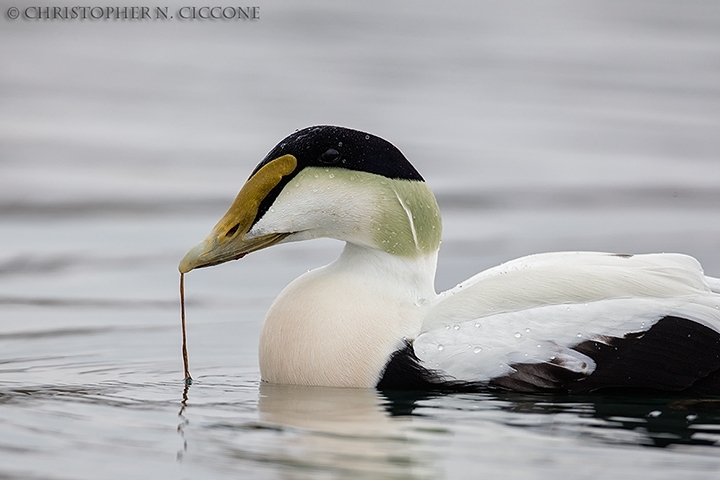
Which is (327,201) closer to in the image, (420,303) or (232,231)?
(232,231)

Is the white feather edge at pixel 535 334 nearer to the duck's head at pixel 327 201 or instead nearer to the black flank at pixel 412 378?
the black flank at pixel 412 378

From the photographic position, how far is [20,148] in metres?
11.7

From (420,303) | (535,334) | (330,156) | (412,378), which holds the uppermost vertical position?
(330,156)

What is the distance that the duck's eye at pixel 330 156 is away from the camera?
231 inches

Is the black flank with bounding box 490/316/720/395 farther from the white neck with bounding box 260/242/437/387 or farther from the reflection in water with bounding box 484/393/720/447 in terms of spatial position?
the white neck with bounding box 260/242/437/387

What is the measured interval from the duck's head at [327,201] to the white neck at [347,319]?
11 centimetres

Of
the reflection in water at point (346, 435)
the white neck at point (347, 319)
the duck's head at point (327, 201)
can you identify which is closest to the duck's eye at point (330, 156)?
the duck's head at point (327, 201)

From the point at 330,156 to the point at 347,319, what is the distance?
67 cm

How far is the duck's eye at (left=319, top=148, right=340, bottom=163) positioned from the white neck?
414 mm

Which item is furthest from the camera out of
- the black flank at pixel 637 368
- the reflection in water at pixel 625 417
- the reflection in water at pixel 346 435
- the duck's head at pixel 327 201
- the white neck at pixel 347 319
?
the duck's head at pixel 327 201

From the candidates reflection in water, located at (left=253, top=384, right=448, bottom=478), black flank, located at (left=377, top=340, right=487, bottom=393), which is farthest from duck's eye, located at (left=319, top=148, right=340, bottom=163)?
reflection in water, located at (left=253, top=384, right=448, bottom=478)

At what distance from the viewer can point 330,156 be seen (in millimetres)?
5863

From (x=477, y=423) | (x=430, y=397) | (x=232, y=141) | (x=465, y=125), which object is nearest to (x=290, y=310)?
Answer: (x=430, y=397)

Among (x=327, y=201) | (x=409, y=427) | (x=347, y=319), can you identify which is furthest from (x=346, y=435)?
(x=327, y=201)
